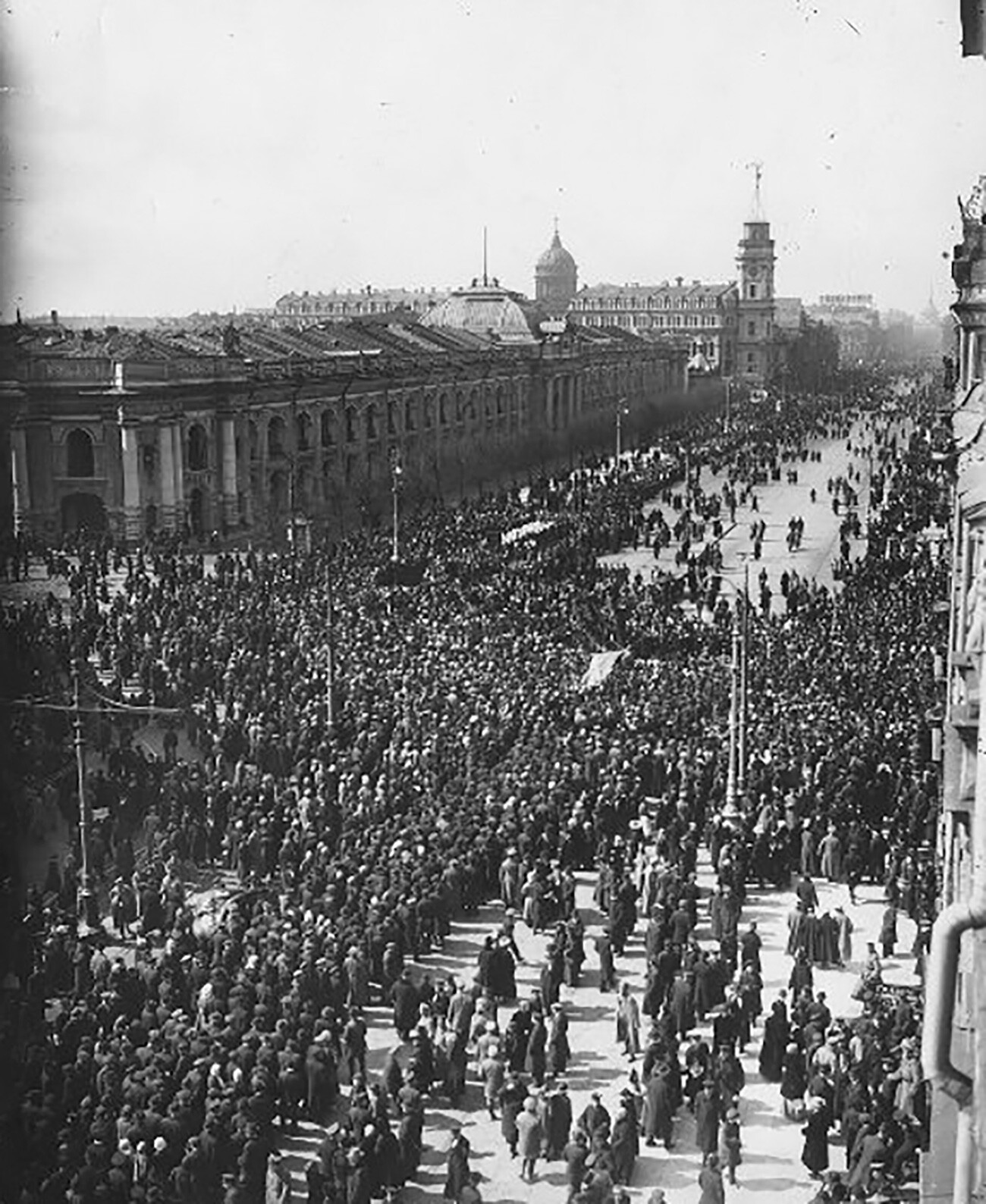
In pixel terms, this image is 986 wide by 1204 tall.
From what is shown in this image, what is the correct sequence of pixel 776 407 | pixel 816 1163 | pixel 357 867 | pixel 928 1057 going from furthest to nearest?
pixel 776 407, pixel 357 867, pixel 816 1163, pixel 928 1057

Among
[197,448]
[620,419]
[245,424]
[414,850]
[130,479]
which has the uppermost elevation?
[245,424]

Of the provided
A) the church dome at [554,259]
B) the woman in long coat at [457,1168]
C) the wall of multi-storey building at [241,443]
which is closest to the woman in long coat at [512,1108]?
the woman in long coat at [457,1168]

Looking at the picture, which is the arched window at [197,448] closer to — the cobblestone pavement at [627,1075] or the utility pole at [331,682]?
the utility pole at [331,682]

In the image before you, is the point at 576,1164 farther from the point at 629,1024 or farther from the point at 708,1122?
the point at 629,1024

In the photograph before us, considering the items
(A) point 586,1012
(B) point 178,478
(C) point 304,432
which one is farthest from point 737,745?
(C) point 304,432

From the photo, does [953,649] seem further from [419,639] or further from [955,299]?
[419,639]

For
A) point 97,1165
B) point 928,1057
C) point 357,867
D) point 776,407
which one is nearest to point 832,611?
point 357,867
